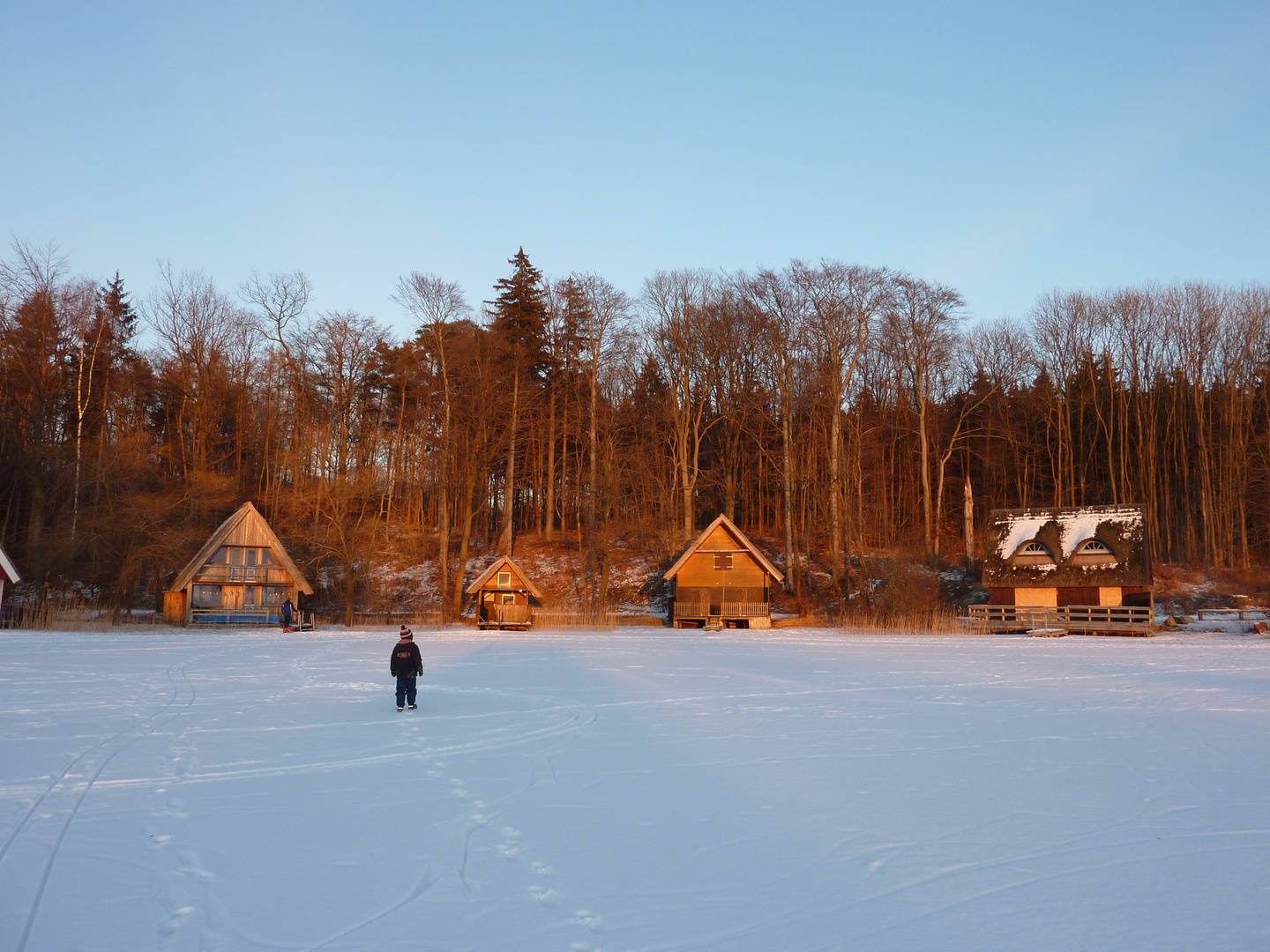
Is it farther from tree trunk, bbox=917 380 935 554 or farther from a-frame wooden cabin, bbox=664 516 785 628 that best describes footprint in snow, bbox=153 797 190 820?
tree trunk, bbox=917 380 935 554

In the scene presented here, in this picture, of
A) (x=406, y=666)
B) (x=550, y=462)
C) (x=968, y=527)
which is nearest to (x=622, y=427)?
(x=550, y=462)

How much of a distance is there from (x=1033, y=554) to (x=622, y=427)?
21.8 metres

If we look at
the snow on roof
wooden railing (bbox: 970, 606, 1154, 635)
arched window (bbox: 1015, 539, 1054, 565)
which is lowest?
wooden railing (bbox: 970, 606, 1154, 635)

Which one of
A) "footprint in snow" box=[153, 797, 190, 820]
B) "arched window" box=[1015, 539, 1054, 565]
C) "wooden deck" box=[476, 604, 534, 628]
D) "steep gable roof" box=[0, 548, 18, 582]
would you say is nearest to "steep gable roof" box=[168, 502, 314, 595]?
"steep gable roof" box=[0, 548, 18, 582]

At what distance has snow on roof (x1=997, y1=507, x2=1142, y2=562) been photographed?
3888cm

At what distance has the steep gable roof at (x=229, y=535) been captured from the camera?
36.7 m

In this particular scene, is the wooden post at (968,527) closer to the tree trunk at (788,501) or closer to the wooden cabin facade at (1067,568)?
the wooden cabin facade at (1067,568)

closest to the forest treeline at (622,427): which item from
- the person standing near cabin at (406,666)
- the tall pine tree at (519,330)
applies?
the tall pine tree at (519,330)

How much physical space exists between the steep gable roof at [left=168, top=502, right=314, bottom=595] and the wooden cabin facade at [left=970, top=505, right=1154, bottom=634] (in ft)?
97.8

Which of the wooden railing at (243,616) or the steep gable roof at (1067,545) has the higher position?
the steep gable roof at (1067,545)

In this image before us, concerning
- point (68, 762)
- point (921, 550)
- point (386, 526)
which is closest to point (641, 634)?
point (386, 526)

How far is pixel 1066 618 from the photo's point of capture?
37094 mm

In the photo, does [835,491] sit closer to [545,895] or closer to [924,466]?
[924,466]

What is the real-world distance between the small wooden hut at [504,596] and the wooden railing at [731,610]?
7.30m
